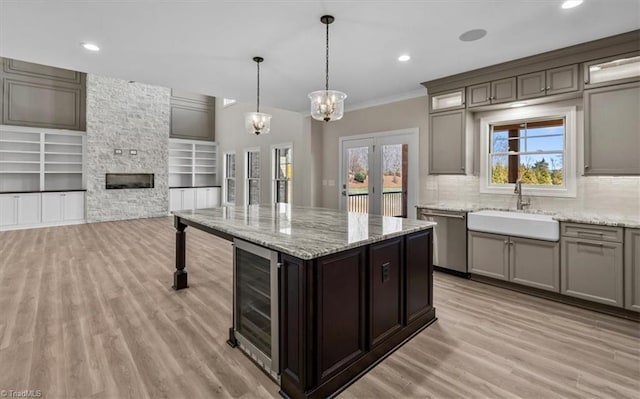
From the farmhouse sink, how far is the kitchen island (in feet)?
4.65

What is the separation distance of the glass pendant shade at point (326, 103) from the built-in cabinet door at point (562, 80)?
244 cm

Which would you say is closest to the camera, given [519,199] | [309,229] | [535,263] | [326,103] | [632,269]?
[309,229]

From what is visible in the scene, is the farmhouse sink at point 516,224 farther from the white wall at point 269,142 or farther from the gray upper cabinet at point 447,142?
the white wall at point 269,142

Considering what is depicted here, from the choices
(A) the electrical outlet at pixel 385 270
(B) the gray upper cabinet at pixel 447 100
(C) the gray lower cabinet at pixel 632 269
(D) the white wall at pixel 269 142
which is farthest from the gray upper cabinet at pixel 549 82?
(D) the white wall at pixel 269 142

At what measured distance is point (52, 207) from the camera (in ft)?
24.9

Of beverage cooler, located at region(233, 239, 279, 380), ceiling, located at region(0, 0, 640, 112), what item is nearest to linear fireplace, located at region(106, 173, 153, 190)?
ceiling, located at region(0, 0, 640, 112)

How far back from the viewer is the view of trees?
3.84m

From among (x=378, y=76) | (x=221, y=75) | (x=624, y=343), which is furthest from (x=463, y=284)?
(x=221, y=75)

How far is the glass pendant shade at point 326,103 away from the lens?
2977 millimetres

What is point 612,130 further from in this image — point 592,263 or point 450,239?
point 450,239

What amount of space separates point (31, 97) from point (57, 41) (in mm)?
6223

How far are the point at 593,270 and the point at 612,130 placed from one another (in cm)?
142

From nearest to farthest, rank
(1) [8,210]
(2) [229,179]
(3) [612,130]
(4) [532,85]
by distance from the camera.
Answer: (3) [612,130] → (4) [532,85] → (1) [8,210] → (2) [229,179]

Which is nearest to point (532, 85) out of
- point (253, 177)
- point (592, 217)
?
point (592, 217)
